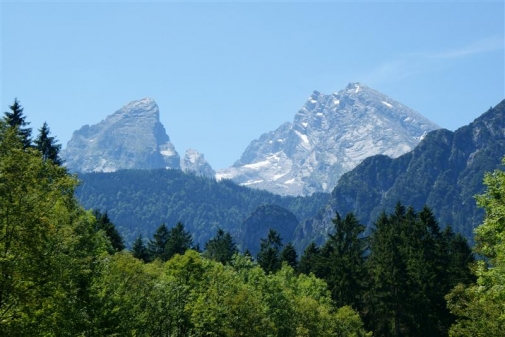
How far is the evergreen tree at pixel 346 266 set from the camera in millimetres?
88500

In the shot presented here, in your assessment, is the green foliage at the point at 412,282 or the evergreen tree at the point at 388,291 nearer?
the green foliage at the point at 412,282

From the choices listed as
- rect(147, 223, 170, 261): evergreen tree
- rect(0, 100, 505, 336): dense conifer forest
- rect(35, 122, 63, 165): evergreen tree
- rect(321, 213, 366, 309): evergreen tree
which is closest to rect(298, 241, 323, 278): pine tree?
rect(0, 100, 505, 336): dense conifer forest

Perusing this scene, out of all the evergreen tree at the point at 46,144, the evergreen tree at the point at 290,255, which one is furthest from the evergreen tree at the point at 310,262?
the evergreen tree at the point at 46,144

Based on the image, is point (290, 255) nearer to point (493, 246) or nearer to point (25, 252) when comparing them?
point (493, 246)

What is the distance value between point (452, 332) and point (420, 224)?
130 ft

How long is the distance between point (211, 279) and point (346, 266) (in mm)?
37802

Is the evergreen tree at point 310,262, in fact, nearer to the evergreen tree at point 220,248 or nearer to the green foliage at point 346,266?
the green foliage at point 346,266

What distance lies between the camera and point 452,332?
5381 cm

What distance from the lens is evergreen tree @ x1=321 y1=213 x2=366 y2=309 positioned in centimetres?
8850

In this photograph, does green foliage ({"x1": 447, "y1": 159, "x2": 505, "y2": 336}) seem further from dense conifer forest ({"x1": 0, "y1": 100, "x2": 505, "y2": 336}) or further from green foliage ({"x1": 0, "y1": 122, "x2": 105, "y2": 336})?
green foliage ({"x1": 0, "y1": 122, "x2": 105, "y2": 336})

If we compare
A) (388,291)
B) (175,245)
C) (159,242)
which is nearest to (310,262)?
(175,245)

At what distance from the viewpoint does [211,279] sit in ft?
186

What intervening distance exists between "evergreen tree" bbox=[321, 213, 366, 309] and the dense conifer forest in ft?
0.62

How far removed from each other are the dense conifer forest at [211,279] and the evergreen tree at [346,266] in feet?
0.62
